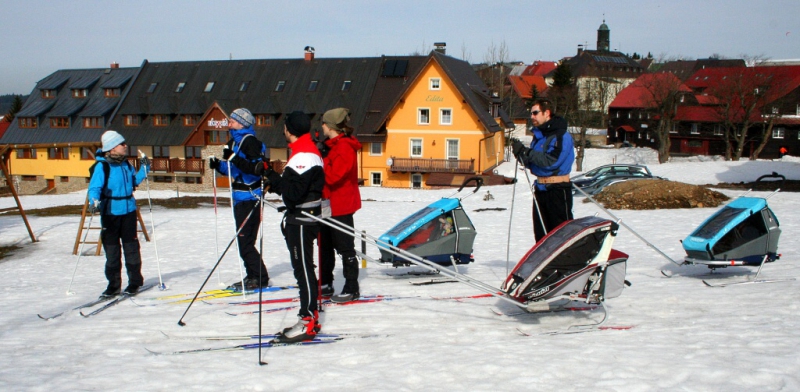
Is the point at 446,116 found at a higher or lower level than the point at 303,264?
higher

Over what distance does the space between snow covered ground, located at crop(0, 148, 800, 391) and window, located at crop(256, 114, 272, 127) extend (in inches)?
1536

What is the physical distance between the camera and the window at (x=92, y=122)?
53375 millimetres

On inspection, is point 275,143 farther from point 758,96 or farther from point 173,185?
point 758,96

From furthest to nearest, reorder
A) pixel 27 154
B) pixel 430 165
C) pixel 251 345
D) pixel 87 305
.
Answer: pixel 27 154
pixel 430 165
pixel 87 305
pixel 251 345

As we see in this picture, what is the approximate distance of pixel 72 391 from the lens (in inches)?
191

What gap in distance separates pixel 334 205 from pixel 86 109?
2140 inches

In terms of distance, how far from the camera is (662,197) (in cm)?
1878

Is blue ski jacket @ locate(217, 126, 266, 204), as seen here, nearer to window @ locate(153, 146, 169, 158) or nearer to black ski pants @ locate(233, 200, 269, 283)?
black ski pants @ locate(233, 200, 269, 283)

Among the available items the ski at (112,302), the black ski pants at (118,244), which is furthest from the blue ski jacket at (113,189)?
the ski at (112,302)

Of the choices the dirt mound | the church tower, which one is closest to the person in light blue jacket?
the dirt mound

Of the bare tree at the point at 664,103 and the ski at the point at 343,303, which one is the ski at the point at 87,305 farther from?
the bare tree at the point at 664,103

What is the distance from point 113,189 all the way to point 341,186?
10.3 ft

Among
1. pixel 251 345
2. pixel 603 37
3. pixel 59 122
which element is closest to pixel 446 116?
pixel 59 122

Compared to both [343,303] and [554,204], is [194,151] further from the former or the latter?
[554,204]
